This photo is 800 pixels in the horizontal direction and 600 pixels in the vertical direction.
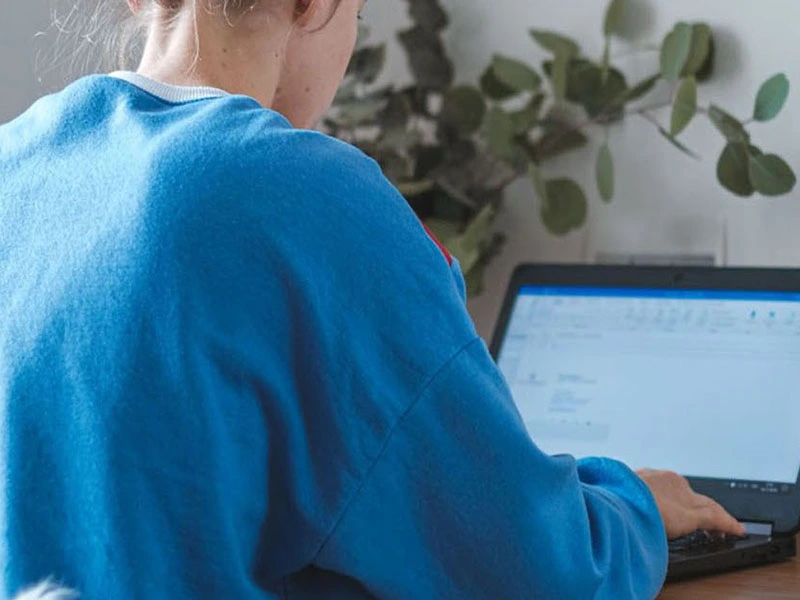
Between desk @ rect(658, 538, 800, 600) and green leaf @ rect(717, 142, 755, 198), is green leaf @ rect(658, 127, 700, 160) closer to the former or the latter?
green leaf @ rect(717, 142, 755, 198)

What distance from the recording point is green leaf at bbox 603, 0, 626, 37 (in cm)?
157

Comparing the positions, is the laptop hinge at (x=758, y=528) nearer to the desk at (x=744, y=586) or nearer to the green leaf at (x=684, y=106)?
the desk at (x=744, y=586)

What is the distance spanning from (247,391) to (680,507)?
1.38ft

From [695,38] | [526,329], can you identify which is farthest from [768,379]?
[695,38]

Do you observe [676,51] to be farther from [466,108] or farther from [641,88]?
[466,108]

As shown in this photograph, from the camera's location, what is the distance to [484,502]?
31.1 inches

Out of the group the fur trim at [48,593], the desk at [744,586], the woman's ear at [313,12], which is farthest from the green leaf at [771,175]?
the fur trim at [48,593]

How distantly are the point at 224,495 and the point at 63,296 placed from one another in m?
0.13

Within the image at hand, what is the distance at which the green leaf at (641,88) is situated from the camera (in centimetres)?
155

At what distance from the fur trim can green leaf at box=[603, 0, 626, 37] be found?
101cm

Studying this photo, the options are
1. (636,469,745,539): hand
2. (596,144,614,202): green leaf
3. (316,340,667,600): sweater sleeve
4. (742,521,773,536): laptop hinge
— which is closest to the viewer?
(316,340,667,600): sweater sleeve

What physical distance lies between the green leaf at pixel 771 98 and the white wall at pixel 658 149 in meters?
0.07

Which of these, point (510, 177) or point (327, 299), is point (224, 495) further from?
point (510, 177)

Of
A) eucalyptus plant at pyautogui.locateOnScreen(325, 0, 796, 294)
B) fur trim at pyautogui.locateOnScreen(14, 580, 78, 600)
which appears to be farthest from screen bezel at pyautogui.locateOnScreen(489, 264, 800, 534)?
fur trim at pyautogui.locateOnScreen(14, 580, 78, 600)
